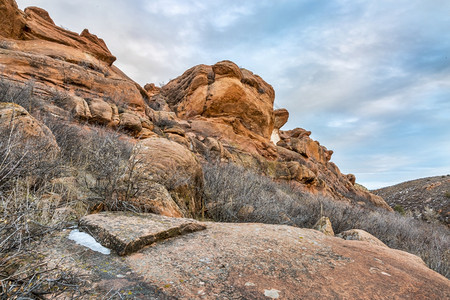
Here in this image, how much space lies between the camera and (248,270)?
1856 millimetres

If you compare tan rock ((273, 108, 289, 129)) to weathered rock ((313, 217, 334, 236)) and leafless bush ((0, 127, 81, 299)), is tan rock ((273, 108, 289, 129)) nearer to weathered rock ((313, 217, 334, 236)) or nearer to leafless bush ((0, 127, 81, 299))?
weathered rock ((313, 217, 334, 236))

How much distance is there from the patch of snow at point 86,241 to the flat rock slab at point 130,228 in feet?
0.11

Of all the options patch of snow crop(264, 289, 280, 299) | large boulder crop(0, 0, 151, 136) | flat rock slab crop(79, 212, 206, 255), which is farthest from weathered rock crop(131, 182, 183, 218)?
large boulder crop(0, 0, 151, 136)

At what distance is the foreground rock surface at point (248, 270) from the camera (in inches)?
62.3

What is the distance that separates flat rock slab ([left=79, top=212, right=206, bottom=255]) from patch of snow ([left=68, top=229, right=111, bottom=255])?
0.03 meters

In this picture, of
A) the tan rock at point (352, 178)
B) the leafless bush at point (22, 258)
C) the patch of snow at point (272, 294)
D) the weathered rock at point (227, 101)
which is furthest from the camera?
the tan rock at point (352, 178)

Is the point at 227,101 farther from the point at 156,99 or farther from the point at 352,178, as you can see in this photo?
the point at 352,178

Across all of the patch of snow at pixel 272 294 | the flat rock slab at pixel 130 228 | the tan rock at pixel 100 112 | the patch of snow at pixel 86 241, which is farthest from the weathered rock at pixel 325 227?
the tan rock at pixel 100 112

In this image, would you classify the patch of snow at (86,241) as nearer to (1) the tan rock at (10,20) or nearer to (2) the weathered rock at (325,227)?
(2) the weathered rock at (325,227)

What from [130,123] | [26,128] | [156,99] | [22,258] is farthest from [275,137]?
[22,258]

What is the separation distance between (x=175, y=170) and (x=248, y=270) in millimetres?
2697

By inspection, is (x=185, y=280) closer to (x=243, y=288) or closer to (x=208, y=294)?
(x=208, y=294)

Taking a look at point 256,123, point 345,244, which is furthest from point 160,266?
point 256,123

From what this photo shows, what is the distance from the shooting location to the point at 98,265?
175 centimetres
